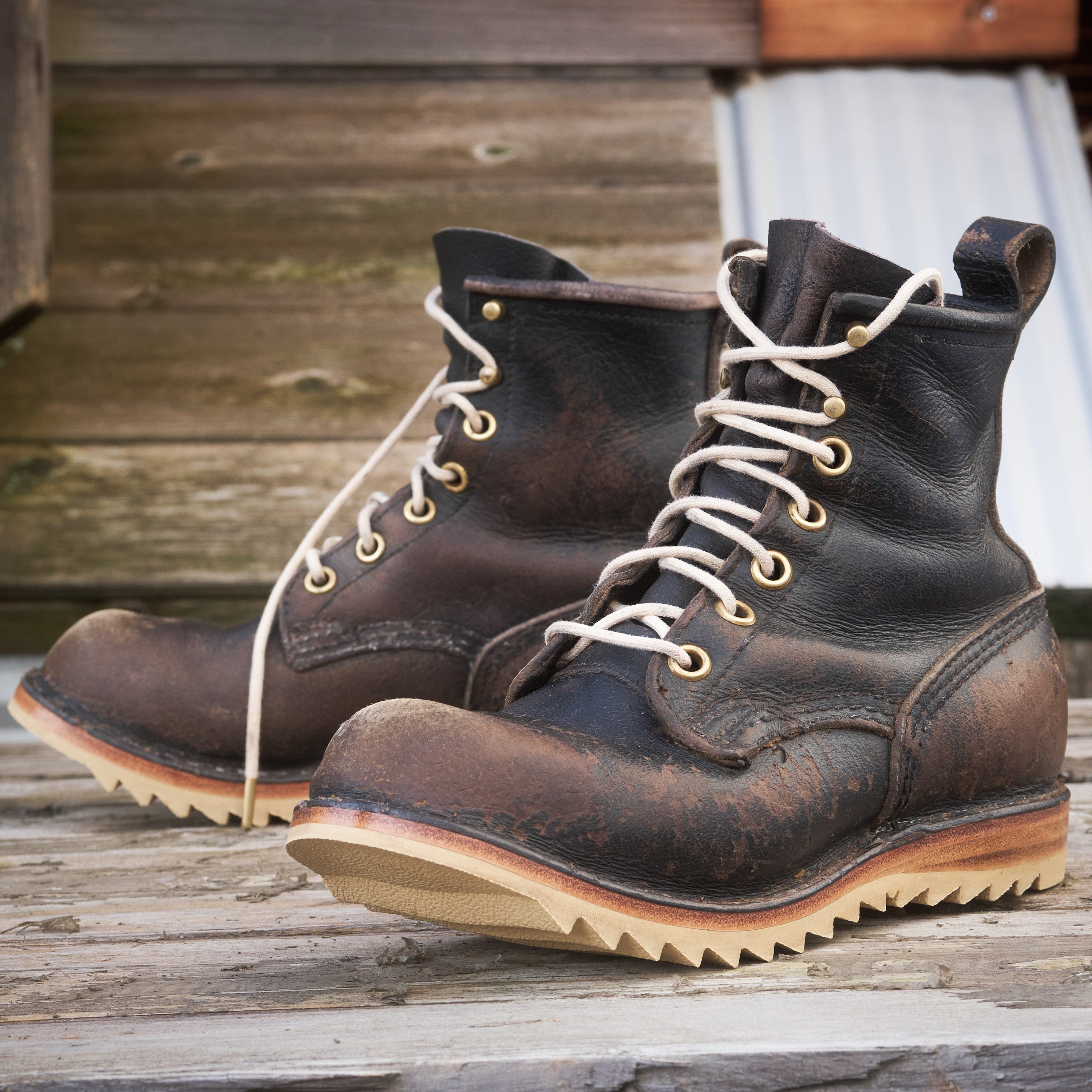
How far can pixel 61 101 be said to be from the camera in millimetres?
2545

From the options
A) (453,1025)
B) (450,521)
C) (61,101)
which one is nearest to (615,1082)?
(453,1025)

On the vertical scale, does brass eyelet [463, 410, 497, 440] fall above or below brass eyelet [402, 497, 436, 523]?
above

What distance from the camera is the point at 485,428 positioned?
4.09 ft

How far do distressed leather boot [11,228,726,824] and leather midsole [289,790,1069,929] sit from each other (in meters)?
0.47

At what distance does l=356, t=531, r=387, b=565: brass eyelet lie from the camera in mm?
1272

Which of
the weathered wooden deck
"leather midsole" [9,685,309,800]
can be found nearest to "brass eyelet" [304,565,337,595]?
"leather midsole" [9,685,309,800]

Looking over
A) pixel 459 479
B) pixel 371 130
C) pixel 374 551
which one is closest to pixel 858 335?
pixel 459 479

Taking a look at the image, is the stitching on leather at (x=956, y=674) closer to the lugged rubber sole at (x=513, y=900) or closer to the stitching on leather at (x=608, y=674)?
the lugged rubber sole at (x=513, y=900)

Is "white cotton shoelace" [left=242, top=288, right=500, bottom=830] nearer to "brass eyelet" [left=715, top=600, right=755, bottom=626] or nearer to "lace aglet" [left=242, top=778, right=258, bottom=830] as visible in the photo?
"lace aglet" [left=242, top=778, right=258, bottom=830]

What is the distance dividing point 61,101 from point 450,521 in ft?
6.51

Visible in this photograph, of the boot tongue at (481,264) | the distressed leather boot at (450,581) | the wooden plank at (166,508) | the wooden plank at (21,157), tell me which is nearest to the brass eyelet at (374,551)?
the distressed leather boot at (450,581)

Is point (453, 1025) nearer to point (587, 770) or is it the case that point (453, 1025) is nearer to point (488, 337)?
point (587, 770)

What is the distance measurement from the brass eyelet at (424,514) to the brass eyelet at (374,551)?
0.14ft

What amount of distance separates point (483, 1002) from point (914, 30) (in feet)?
8.47
